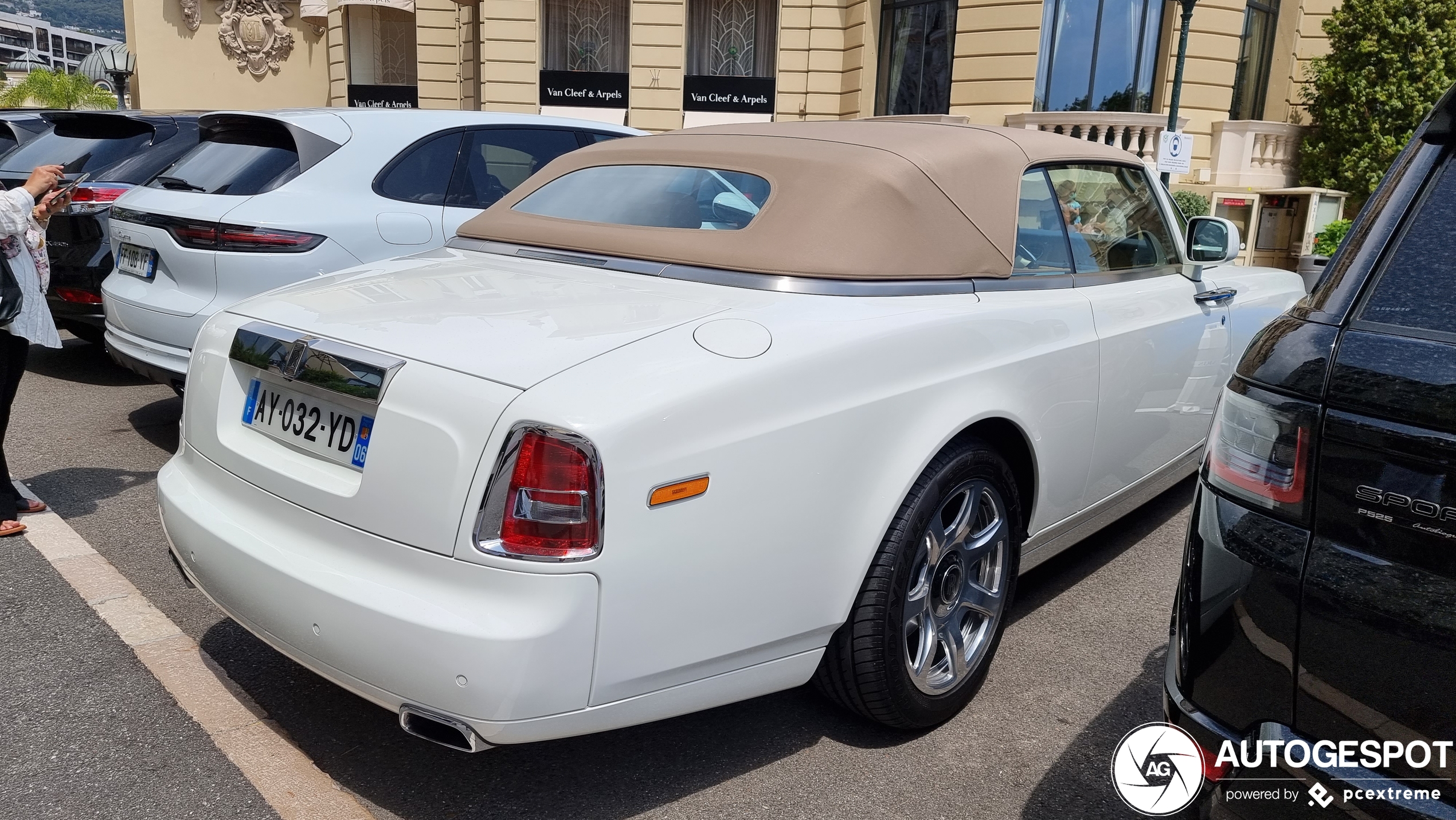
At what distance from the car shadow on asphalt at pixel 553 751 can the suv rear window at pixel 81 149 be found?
510 centimetres

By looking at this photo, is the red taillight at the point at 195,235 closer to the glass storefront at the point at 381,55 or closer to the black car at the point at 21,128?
the black car at the point at 21,128

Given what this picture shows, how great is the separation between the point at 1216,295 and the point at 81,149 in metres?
6.92

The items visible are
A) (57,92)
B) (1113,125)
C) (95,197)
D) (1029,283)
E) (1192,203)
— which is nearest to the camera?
(1029,283)

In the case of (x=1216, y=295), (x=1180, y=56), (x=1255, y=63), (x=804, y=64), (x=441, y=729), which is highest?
(x=1255, y=63)

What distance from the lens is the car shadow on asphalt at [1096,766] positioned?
2.63m

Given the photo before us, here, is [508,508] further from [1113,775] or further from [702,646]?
[1113,775]

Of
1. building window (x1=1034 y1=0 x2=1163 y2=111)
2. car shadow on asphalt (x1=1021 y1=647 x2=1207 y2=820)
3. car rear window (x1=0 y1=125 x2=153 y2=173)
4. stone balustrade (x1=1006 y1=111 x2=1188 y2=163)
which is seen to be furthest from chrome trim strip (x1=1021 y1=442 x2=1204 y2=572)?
building window (x1=1034 y1=0 x2=1163 y2=111)

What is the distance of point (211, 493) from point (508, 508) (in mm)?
1067

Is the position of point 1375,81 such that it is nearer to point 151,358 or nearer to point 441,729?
point 151,358

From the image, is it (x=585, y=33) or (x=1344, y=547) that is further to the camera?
(x=585, y=33)

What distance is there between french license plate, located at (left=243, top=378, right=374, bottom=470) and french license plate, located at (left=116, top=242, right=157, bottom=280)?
2.82 m

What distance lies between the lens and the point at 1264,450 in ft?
6.20

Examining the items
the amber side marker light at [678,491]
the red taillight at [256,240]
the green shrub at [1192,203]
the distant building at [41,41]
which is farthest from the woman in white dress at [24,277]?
the distant building at [41,41]

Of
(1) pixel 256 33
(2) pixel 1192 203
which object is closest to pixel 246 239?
(2) pixel 1192 203
